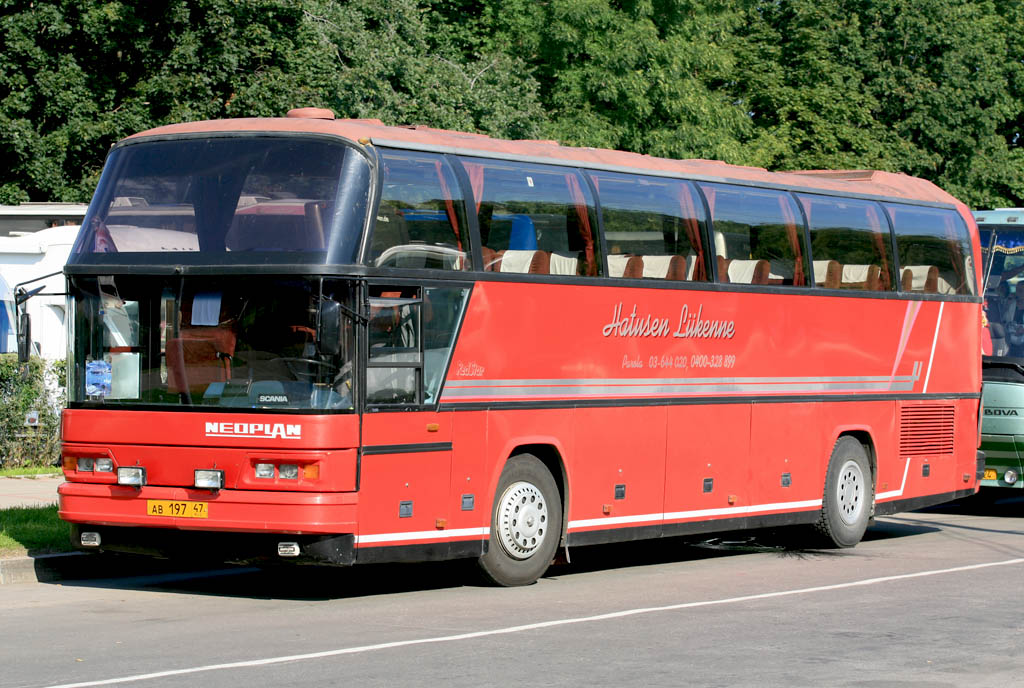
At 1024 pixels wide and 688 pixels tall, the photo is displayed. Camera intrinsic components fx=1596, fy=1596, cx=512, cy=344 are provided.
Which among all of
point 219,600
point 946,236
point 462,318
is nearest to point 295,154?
point 462,318

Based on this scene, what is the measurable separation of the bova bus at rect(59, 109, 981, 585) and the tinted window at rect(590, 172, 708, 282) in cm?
3

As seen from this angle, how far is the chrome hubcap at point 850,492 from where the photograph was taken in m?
17.2

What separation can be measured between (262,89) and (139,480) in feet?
64.4

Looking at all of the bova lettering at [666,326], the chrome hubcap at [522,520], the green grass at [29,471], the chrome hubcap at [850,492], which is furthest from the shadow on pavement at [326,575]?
the green grass at [29,471]

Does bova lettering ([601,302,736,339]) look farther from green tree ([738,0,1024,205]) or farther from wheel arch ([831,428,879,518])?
green tree ([738,0,1024,205])

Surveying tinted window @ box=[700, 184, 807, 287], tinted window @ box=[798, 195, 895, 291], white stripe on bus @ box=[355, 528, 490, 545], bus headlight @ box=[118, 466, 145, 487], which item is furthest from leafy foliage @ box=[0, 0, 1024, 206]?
bus headlight @ box=[118, 466, 145, 487]

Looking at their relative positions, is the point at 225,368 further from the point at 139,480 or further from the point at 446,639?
the point at 446,639

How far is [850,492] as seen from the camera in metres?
17.3

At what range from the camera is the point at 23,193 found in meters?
31.0

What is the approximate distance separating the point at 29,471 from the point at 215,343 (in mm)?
9706

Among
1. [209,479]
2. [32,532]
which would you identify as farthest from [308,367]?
[32,532]

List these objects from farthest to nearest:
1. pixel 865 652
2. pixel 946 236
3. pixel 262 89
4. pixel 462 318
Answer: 1. pixel 262 89
2. pixel 946 236
3. pixel 462 318
4. pixel 865 652

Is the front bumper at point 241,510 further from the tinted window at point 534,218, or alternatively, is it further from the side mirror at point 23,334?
the tinted window at point 534,218

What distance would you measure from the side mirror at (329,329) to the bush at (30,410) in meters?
10.3
